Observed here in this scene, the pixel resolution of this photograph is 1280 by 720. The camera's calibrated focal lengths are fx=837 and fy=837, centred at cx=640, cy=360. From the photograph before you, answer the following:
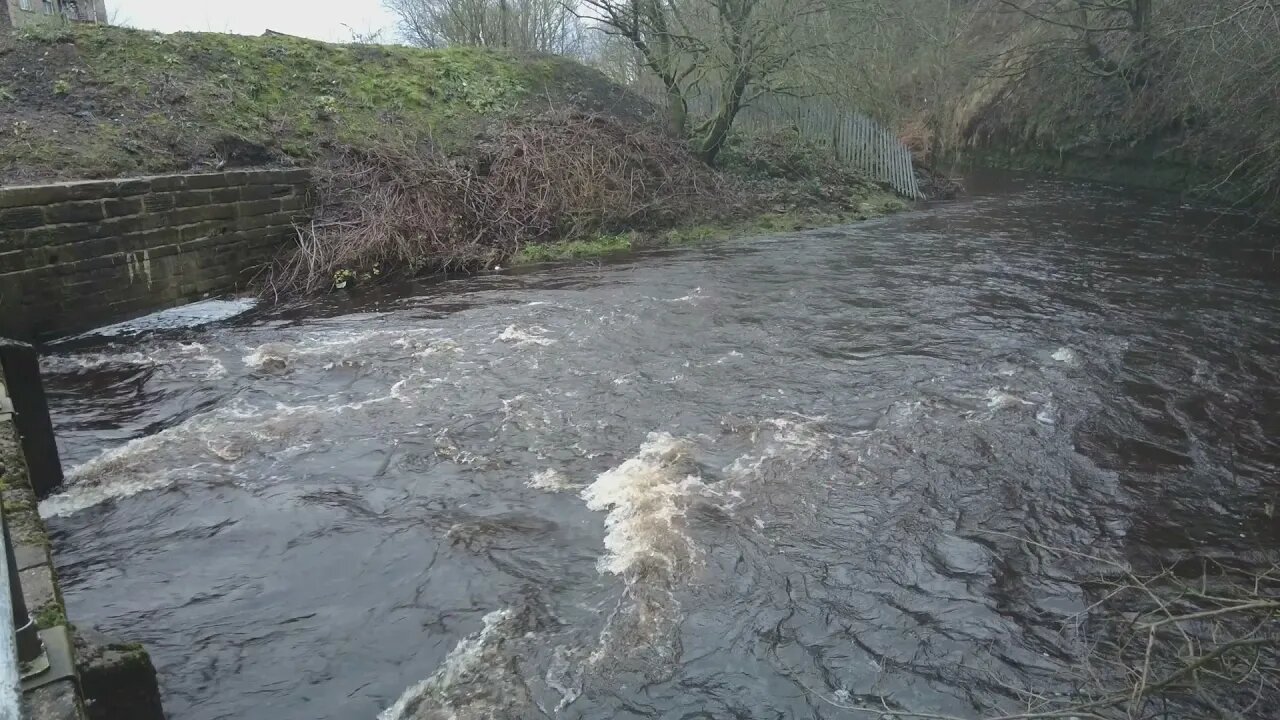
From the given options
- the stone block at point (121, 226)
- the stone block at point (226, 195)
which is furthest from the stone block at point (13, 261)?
the stone block at point (226, 195)

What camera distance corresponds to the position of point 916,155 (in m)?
22.5

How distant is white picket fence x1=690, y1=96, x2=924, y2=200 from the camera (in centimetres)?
1888

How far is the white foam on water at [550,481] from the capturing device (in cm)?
549

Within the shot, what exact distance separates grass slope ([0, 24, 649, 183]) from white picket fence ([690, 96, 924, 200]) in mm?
3856

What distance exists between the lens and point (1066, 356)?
7.67m

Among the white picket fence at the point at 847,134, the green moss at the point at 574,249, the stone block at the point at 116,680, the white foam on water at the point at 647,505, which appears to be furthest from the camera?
the white picket fence at the point at 847,134

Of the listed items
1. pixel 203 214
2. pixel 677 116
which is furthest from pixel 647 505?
pixel 677 116

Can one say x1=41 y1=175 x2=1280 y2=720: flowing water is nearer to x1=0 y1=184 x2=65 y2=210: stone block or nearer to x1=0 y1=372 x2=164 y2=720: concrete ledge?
x1=0 y1=372 x2=164 y2=720: concrete ledge

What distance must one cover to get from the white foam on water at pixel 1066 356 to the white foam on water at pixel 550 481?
15.6 feet

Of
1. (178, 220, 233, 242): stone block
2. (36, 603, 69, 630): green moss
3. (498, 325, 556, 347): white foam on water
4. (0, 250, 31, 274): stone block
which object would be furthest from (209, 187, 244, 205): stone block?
(36, 603, 69, 630): green moss

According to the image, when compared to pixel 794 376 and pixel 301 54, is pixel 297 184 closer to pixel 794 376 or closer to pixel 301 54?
pixel 301 54

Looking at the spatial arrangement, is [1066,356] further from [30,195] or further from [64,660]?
[30,195]

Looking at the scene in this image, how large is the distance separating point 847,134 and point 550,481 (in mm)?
15779

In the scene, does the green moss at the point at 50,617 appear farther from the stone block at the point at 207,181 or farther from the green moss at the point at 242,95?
the green moss at the point at 242,95
